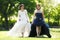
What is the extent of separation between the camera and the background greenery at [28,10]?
21422 millimetres

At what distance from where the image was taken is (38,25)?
1451 centimetres

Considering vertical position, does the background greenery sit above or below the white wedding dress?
above

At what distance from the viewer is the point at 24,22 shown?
14.8 meters

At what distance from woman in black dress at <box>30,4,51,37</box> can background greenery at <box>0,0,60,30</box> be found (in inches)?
223

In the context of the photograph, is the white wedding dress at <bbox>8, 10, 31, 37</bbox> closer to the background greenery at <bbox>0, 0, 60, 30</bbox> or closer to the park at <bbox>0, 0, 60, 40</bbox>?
the park at <bbox>0, 0, 60, 40</bbox>

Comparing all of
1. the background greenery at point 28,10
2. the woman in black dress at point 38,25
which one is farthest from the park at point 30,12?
the woman in black dress at point 38,25

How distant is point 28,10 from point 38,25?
901 cm

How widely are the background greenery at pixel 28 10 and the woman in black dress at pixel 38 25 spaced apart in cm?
567

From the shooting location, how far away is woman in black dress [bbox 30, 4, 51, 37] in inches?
568

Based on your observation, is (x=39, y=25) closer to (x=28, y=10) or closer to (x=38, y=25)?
(x=38, y=25)

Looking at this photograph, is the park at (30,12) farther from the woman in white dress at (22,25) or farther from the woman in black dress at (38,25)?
the woman in black dress at (38,25)

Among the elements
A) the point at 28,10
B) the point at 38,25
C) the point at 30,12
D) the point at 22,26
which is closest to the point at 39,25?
the point at 38,25

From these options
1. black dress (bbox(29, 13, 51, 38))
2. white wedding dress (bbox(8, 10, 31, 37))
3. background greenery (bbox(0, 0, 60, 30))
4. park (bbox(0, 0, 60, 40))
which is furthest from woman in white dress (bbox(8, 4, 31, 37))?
background greenery (bbox(0, 0, 60, 30))

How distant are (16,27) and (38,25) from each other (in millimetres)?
1273
